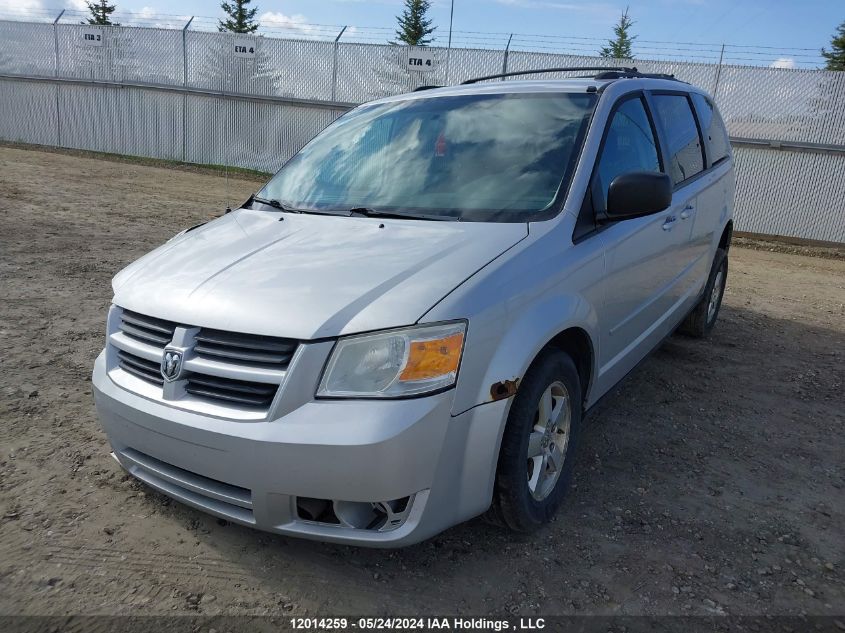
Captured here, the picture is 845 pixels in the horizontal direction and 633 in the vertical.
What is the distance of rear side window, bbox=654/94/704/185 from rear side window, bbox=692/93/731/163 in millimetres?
275

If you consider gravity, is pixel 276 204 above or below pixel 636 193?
below

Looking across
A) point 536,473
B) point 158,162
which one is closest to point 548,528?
point 536,473

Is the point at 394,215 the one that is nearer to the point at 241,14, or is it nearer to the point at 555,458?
the point at 555,458

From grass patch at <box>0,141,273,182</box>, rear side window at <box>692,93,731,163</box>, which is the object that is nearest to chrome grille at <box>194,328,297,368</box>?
rear side window at <box>692,93,731,163</box>

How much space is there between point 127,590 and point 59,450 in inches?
48.5

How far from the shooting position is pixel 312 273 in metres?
2.53

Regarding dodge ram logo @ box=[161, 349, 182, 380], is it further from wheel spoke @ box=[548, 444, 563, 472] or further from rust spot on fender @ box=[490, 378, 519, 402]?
wheel spoke @ box=[548, 444, 563, 472]

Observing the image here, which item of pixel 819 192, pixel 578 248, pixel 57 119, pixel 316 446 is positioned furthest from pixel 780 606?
pixel 57 119

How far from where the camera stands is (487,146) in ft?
10.7

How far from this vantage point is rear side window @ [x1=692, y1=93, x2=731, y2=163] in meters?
5.00

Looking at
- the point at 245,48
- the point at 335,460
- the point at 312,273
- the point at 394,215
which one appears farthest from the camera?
the point at 245,48

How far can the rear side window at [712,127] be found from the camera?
5.00 meters

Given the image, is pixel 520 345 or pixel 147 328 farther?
pixel 147 328

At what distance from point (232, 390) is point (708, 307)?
444 cm
